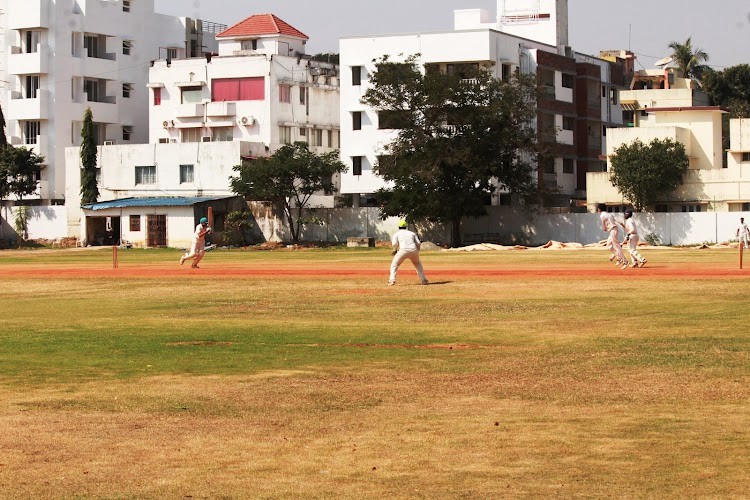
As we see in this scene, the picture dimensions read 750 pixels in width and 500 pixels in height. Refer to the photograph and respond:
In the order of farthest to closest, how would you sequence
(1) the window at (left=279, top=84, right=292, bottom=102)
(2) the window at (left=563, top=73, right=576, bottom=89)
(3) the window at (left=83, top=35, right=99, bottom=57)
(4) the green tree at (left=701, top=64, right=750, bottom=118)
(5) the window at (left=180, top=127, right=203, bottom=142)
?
(4) the green tree at (left=701, top=64, right=750, bottom=118) → (3) the window at (left=83, top=35, right=99, bottom=57) → (5) the window at (left=180, top=127, right=203, bottom=142) → (1) the window at (left=279, top=84, right=292, bottom=102) → (2) the window at (left=563, top=73, right=576, bottom=89)

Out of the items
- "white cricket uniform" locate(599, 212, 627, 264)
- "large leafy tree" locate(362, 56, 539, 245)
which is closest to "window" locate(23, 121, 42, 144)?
"large leafy tree" locate(362, 56, 539, 245)

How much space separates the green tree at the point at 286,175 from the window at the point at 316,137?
41.8 feet

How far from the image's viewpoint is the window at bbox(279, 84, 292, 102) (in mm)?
96312

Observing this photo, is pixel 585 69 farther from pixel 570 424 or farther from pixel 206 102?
pixel 570 424

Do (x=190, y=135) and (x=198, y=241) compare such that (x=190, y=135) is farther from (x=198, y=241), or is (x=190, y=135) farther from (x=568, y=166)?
(x=198, y=241)

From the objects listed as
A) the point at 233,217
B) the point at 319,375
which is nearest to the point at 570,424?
the point at 319,375

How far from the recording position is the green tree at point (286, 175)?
82938 millimetres

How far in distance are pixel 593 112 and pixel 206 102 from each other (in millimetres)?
28163

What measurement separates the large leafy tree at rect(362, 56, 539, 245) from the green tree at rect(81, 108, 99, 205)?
77.9ft

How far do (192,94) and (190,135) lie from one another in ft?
10.2

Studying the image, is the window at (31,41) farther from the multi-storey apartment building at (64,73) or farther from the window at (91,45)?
the window at (91,45)

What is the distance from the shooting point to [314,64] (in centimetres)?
10038

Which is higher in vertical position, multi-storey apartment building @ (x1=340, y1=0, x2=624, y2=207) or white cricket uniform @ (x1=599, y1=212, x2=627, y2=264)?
multi-storey apartment building @ (x1=340, y1=0, x2=624, y2=207)

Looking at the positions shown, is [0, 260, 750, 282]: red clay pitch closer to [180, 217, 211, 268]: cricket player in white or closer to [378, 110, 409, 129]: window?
[180, 217, 211, 268]: cricket player in white
